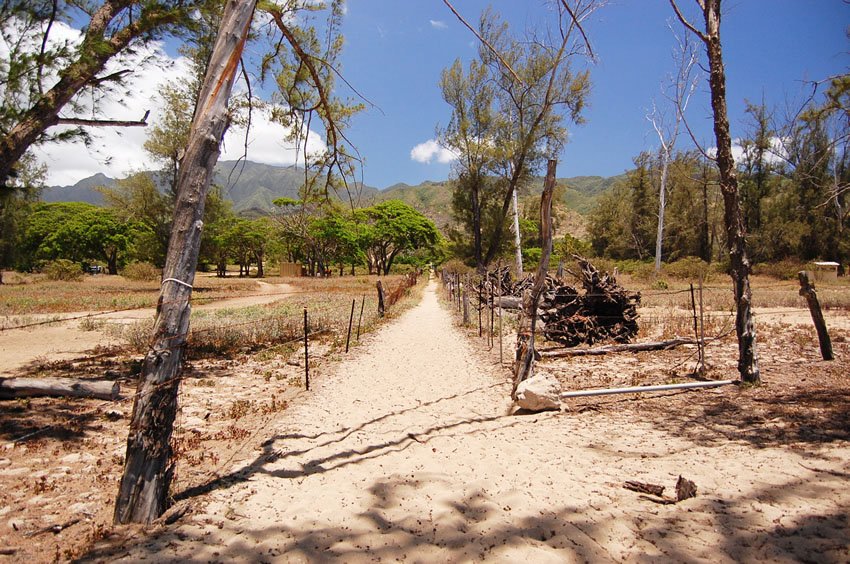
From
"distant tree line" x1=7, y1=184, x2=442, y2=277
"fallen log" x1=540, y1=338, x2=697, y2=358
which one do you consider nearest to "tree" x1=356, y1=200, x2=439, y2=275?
"distant tree line" x1=7, y1=184, x2=442, y2=277

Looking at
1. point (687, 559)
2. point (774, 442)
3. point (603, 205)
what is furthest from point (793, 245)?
point (687, 559)

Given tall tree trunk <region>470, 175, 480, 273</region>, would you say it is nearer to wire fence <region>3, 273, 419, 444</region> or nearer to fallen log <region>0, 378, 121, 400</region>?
wire fence <region>3, 273, 419, 444</region>

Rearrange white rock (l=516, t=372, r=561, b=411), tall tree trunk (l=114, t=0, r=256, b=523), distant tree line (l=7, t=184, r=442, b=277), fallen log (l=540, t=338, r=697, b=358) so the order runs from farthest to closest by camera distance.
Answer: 1. distant tree line (l=7, t=184, r=442, b=277)
2. fallen log (l=540, t=338, r=697, b=358)
3. white rock (l=516, t=372, r=561, b=411)
4. tall tree trunk (l=114, t=0, r=256, b=523)

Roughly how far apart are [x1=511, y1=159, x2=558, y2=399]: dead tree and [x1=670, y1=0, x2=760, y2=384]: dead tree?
240 centimetres

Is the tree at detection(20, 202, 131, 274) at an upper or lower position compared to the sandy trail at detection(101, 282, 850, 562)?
upper

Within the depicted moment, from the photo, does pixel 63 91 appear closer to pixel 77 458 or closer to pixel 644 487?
pixel 77 458

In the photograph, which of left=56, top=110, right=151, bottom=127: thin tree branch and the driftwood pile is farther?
the driftwood pile

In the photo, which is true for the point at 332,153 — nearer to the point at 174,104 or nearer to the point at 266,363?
the point at 266,363

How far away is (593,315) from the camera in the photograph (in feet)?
34.4

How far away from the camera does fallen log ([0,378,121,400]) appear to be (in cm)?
579

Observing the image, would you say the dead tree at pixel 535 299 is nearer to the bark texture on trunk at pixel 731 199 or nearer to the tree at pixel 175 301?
the bark texture on trunk at pixel 731 199

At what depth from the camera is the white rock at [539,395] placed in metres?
5.54

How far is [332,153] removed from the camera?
4941 millimetres

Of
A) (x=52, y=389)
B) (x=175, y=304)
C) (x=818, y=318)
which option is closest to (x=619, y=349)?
(x=818, y=318)
